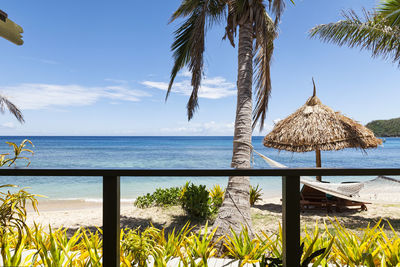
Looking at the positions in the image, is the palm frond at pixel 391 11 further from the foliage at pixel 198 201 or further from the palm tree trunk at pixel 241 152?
the foliage at pixel 198 201

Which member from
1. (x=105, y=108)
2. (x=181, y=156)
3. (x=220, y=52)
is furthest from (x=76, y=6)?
(x=181, y=156)

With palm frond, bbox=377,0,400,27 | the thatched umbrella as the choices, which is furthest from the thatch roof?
palm frond, bbox=377,0,400,27

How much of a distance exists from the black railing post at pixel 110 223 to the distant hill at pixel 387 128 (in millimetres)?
25452

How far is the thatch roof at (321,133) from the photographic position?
188 inches

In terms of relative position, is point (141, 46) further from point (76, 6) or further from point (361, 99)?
point (361, 99)

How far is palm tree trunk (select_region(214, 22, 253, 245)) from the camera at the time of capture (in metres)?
2.93

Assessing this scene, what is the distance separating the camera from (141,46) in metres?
22.4

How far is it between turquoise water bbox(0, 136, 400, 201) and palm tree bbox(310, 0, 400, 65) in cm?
584

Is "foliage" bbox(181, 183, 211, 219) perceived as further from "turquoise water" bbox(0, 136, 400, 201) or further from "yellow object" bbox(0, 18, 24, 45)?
"turquoise water" bbox(0, 136, 400, 201)

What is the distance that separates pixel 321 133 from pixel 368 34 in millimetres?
1964

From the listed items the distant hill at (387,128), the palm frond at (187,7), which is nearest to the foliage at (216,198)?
the palm frond at (187,7)

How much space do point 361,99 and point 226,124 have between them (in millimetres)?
12172

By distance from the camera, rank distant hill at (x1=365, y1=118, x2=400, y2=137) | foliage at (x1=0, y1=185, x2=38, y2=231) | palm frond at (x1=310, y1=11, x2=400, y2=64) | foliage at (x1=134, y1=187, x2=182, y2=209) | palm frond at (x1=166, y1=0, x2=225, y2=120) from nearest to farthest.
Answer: foliage at (x1=0, y1=185, x2=38, y2=231) < palm frond at (x1=166, y1=0, x2=225, y2=120) < palm frond at (x1=310, y1=11, x2=400, y2=64) < foliage at (x1=134, y1=187, x2=182, y2=209) < distant hill at (x1=365, y1=118, x2=400, y2=137)

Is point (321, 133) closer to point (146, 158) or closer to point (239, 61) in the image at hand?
point (239, 61)
